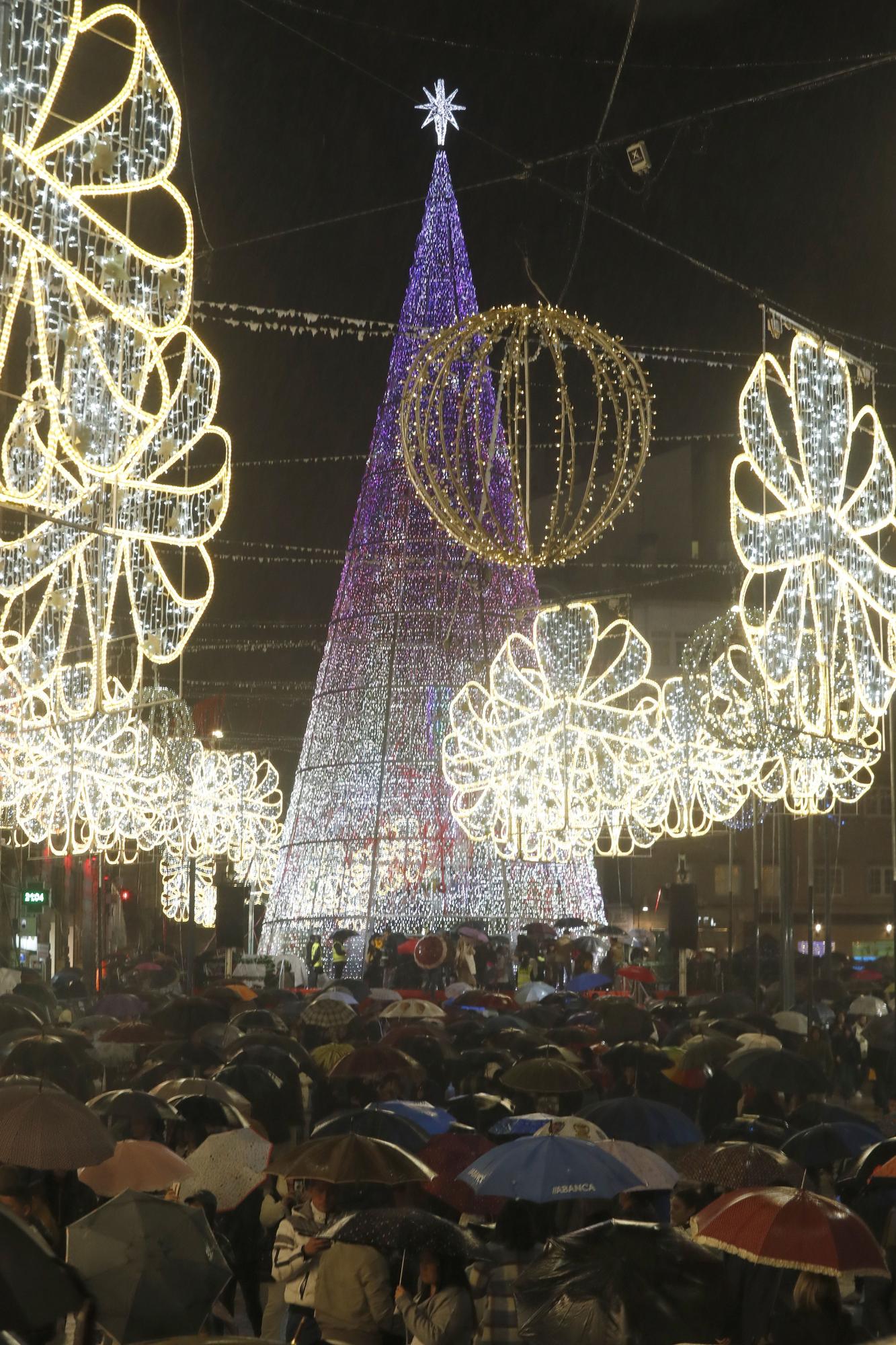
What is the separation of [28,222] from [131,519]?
5225mm

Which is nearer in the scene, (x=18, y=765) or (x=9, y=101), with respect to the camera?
(x=9, y=101)

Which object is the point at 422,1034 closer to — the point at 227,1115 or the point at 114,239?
the point at 227,1115

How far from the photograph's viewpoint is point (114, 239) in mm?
9828

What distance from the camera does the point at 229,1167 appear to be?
9469 mm

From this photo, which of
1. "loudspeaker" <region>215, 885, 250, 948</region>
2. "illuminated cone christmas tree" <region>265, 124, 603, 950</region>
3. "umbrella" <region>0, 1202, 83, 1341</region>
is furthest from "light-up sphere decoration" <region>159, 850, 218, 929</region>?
"umbrella" <region>0, 1202, 83, 1341</region>

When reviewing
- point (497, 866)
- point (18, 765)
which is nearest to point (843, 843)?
point (497, 866)

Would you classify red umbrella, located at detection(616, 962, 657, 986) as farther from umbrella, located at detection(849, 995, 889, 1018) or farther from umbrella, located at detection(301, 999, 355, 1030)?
umbrella, located at detection(301, 999, 355, 1030)

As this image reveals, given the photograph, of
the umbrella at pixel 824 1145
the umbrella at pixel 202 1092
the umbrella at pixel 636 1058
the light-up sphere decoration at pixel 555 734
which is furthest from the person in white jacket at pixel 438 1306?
the light-up sphere decoration at pixel 555 734

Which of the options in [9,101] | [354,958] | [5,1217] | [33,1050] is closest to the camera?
[5,1217]

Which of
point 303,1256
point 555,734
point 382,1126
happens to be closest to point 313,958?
point 555,734

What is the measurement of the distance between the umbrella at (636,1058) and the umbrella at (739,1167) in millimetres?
4588

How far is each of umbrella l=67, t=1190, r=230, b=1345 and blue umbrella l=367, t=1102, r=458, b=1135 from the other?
382 centimetres

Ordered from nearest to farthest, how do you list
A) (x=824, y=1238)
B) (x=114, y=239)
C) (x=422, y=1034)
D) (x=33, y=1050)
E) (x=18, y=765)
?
(x=824, y=1238) < (x=114, y=239) < (x=33, y=1050) < (x=422, y=1034) < (x=18, y=765)

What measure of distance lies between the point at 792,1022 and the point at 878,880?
4749cm
